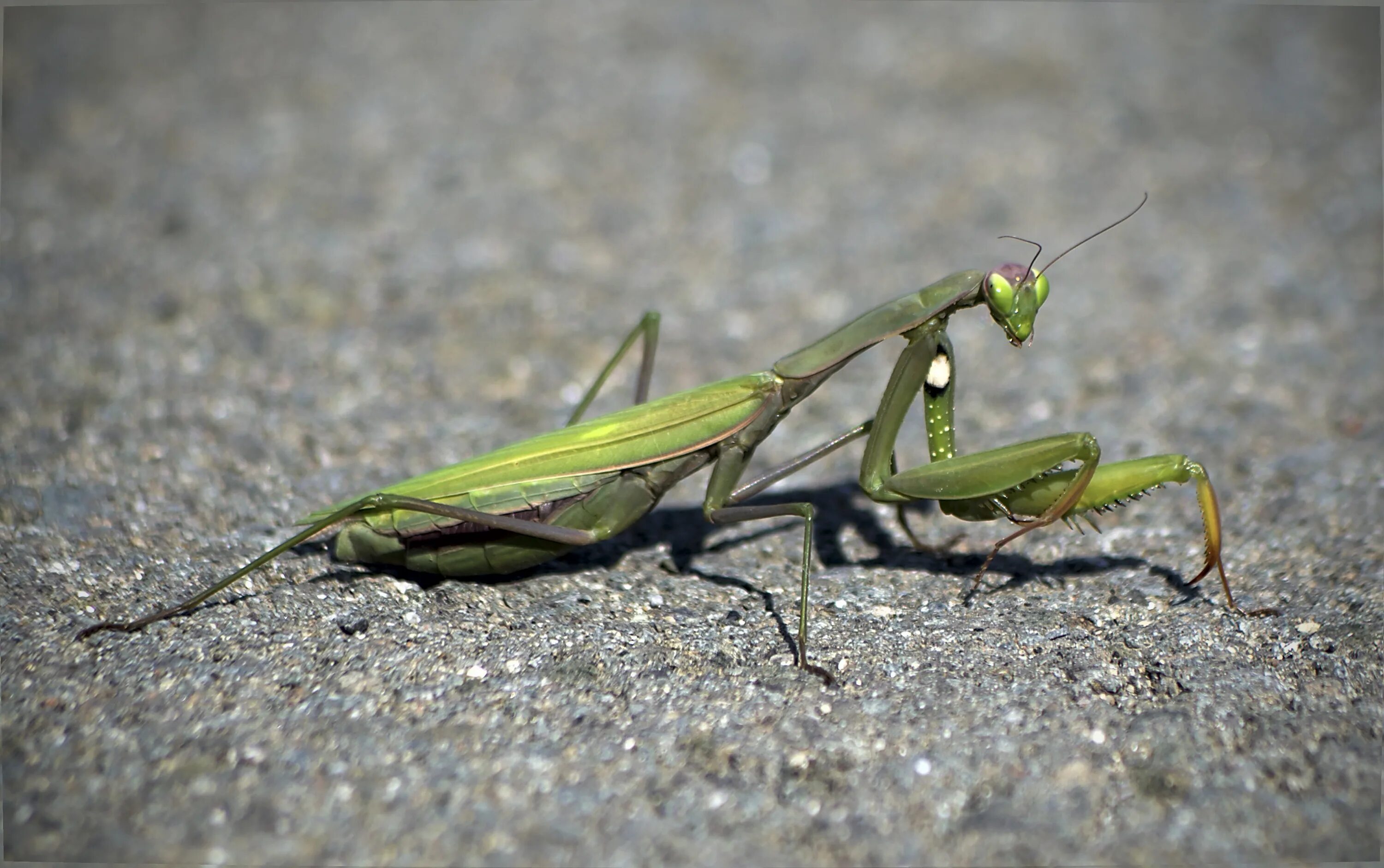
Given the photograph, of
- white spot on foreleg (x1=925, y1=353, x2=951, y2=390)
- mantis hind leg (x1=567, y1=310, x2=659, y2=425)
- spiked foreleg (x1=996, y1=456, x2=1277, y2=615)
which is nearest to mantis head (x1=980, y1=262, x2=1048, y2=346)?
white spot on foreleg (x1=925, y1=353, x2=951, y2=390)

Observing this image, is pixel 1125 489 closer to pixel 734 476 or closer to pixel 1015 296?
pixel 1015 296

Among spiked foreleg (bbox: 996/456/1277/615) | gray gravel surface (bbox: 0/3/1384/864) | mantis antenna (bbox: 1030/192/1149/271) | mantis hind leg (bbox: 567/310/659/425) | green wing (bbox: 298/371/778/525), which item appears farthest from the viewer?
mantis hind leg (bbox: 567/310/659/425)

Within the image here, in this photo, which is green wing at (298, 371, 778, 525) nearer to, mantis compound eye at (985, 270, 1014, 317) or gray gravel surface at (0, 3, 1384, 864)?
gray gravel surface at (0, 3, 1384, 864)

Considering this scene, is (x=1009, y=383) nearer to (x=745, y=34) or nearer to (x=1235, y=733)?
(x=1235, y=733)

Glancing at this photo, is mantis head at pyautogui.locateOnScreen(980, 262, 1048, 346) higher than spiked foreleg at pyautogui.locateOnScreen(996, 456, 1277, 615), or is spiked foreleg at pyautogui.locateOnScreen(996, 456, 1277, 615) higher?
mantis head at pyautogui.locateOnScreen(980, 262, 1048, 346)

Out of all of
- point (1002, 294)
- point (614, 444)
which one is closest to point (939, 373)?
point (1002, 294)

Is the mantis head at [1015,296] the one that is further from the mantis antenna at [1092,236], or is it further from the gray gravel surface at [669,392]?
the gray gravel surface at [669,392]
